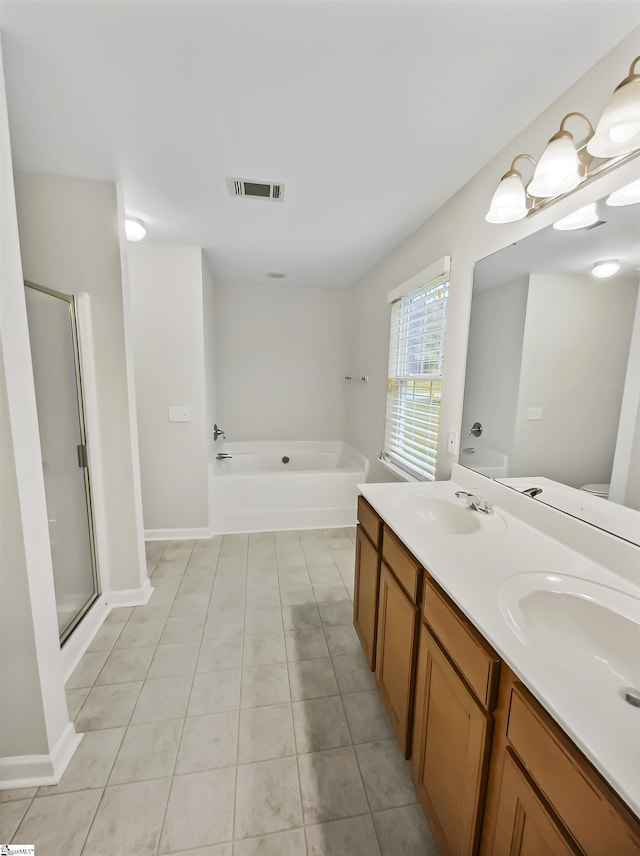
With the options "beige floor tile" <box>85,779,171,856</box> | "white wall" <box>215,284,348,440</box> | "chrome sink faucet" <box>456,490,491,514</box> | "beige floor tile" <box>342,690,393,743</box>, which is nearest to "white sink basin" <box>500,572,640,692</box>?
"chrome sink faucet" <box>456,490,491,514</box>

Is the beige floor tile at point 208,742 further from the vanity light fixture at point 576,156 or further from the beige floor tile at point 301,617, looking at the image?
the vanity light fixture at point 576,156

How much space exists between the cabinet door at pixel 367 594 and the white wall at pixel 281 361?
260 cm

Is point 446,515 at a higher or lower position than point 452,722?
higher

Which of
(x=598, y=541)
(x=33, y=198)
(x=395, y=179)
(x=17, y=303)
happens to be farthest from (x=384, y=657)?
(x=33, y=198)

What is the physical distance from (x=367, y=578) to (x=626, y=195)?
169cm

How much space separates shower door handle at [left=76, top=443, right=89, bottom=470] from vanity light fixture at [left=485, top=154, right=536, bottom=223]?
2.34 metres

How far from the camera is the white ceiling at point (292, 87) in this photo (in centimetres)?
97

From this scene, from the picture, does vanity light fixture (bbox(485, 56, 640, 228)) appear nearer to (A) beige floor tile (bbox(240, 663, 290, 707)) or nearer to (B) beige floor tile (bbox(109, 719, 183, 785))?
(A) beige floor tile (bbox(240, 663, 290, 707))

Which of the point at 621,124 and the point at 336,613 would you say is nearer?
the point at 621,124

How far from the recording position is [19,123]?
1.42 meters

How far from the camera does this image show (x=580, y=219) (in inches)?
45.5

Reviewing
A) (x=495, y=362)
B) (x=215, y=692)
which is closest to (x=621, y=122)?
(x=495, y=362)

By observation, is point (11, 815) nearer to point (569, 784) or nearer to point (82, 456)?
point (82, 456)

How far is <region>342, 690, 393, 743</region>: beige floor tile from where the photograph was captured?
1.40 metres
